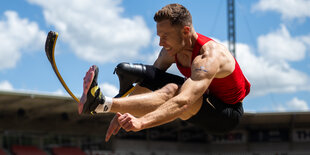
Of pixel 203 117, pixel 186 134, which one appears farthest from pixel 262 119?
pixel 203 117

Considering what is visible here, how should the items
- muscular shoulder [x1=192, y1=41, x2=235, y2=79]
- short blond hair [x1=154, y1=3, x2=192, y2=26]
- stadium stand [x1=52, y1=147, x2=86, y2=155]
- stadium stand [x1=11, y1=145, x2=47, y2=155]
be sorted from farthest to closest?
1. stadium stand [x1=52, y1=147, x2=86, y2=155]
2. stadium stand [x1=11, y1=145, x2=47, y2=155]
3. short blond hair [x1=154, y1=3, x2=192, y2=26]
4. muscular shoulder [x1=192, y1=41, x2=235, y2=79]

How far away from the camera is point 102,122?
29297 millimetres

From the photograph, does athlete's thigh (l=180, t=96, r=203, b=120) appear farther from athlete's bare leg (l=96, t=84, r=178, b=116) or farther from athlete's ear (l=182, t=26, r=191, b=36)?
athlete's ear (l=182, t=26, r=191, b=36)

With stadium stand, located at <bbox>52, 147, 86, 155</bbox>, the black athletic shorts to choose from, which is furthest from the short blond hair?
stadium stand, located at <bbox>52, 147, 86, 155</bbox>

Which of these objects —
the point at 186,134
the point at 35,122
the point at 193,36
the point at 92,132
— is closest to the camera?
the point at 193,36

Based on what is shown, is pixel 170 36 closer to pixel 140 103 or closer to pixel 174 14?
pixel 174 14

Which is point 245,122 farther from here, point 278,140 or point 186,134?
point 186,134

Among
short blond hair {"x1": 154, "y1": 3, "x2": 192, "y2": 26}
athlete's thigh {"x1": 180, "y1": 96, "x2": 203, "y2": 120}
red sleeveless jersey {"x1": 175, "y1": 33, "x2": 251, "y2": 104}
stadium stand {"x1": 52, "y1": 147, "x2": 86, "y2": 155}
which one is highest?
short blond hair {"x1": 154, "y1": 3, "x2": 192, "y2": 26}

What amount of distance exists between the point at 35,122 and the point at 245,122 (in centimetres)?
1468

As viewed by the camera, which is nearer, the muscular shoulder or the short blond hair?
the muscular shoulder

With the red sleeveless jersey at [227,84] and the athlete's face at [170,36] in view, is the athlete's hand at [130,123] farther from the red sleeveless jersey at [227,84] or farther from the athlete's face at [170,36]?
the red sleeveless jersey at [227,84]

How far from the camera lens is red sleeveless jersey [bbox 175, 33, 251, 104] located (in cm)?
463

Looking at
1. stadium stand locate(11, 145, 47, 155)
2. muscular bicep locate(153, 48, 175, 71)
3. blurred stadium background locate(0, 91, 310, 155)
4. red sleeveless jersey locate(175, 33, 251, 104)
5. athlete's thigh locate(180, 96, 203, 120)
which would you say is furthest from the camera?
blurred stadium background locate(0, 91, 310, 155)

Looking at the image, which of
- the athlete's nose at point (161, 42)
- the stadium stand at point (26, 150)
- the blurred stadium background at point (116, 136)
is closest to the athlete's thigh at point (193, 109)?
the athlete's nose at point (161, 42)
